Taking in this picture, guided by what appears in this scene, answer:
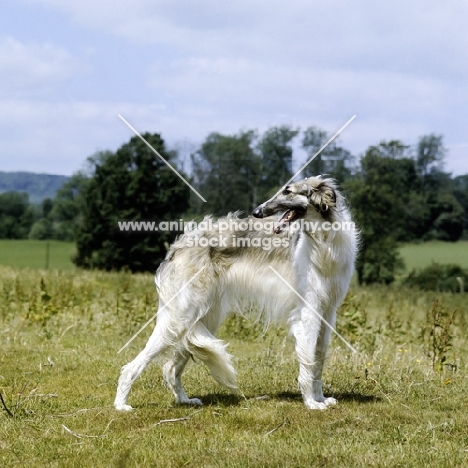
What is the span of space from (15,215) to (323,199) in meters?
72.8

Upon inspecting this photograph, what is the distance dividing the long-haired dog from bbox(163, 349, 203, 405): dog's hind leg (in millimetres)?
10

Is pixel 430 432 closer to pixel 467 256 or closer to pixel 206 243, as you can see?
pixel 206 243

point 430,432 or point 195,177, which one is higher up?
point 195,177

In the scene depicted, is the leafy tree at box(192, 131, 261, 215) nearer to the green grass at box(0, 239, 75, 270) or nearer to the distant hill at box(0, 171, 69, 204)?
the green grass at box(0, 239, 75, 270)

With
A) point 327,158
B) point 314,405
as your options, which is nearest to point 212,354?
point 314,405

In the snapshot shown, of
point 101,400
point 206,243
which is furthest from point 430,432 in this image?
point 101,400

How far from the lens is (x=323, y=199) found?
657cm

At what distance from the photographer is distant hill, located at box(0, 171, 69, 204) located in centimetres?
7806

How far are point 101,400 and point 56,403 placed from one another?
0.44 metres

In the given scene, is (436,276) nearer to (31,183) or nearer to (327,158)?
(327,158)

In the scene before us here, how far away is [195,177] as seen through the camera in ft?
112

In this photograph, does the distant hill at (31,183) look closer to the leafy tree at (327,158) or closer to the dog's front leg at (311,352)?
the leafy tree at (327,158)

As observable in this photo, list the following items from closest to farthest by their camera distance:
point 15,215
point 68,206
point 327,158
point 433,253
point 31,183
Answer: point 327,158, point 433,253, point 15,215, point 68,206, point 31,183

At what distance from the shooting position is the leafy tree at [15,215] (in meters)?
71.8
